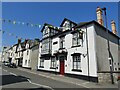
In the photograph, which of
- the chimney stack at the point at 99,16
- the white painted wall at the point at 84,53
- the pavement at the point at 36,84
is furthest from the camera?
the chimney stack at the point at 99,16

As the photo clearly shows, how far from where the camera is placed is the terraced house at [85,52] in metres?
15.3

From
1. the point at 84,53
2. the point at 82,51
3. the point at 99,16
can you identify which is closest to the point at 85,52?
the point at 84,53

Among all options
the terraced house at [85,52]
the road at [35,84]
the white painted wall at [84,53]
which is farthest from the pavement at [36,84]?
the terraced house at [85,52]

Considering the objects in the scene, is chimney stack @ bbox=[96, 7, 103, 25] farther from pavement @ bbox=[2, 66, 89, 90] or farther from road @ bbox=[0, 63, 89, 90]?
road @ bbox=[0, 63, 89, 90]

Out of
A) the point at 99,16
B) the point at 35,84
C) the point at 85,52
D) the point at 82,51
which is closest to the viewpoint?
the point at 35,84

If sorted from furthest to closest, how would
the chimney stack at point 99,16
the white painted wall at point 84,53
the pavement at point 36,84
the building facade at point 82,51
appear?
the chimney stack at point 99,16 < the building facade at point 82,51 < the white painted wall at point 84,53 < the pavement at point 36,84

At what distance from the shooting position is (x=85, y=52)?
53.8 feet

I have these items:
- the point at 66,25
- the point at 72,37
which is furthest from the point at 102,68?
the point at 66,25

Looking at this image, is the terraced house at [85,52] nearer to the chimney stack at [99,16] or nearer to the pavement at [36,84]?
the chimney stack at [99,16]

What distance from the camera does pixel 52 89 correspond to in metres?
10.2

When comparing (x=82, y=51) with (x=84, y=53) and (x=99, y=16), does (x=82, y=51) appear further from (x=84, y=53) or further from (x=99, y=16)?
(x=99, y=16)

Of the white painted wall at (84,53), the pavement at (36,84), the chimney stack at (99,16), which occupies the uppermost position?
the chimney stack at (99,16)

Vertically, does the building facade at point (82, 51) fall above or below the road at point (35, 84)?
above

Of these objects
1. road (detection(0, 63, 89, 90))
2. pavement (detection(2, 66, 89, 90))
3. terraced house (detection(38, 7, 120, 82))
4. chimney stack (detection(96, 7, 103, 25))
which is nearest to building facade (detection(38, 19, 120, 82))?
terraced house (detection(38, 7, 120, 82))
